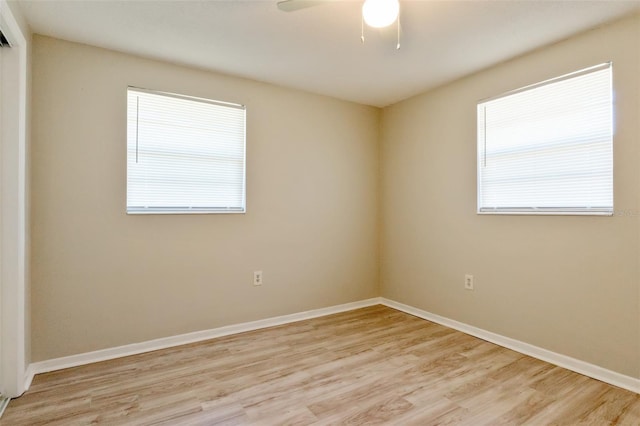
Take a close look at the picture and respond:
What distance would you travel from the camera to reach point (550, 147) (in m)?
2.42

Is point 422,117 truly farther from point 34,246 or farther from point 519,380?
point 34,246

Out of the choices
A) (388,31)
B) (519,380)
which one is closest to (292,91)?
(388,31)

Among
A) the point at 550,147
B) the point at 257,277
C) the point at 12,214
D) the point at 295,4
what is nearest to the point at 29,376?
the point at 12,214

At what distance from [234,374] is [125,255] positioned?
1.21 m

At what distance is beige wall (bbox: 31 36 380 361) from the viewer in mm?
2289

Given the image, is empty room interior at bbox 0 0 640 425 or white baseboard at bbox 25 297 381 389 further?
white baseboard at bbox 25 297 381 389

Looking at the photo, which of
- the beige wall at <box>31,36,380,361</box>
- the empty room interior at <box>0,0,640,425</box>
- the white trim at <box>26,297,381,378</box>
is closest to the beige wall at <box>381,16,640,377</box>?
the empty room interior at <box>0,0,640,425</box>

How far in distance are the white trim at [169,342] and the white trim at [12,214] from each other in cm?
29

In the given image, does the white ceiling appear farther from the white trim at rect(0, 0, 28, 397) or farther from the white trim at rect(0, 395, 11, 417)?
the white trim at rect(0, 395, 11, 417)

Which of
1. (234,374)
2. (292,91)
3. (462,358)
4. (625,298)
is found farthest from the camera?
(292,91)

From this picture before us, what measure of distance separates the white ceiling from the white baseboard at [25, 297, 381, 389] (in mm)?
2220

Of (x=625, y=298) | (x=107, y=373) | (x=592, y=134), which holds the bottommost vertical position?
(x=107, y=373)

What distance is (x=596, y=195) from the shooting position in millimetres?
2184

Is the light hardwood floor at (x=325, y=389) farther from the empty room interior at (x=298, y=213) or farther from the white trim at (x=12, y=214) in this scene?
the white trim at (x=12, y=214)
